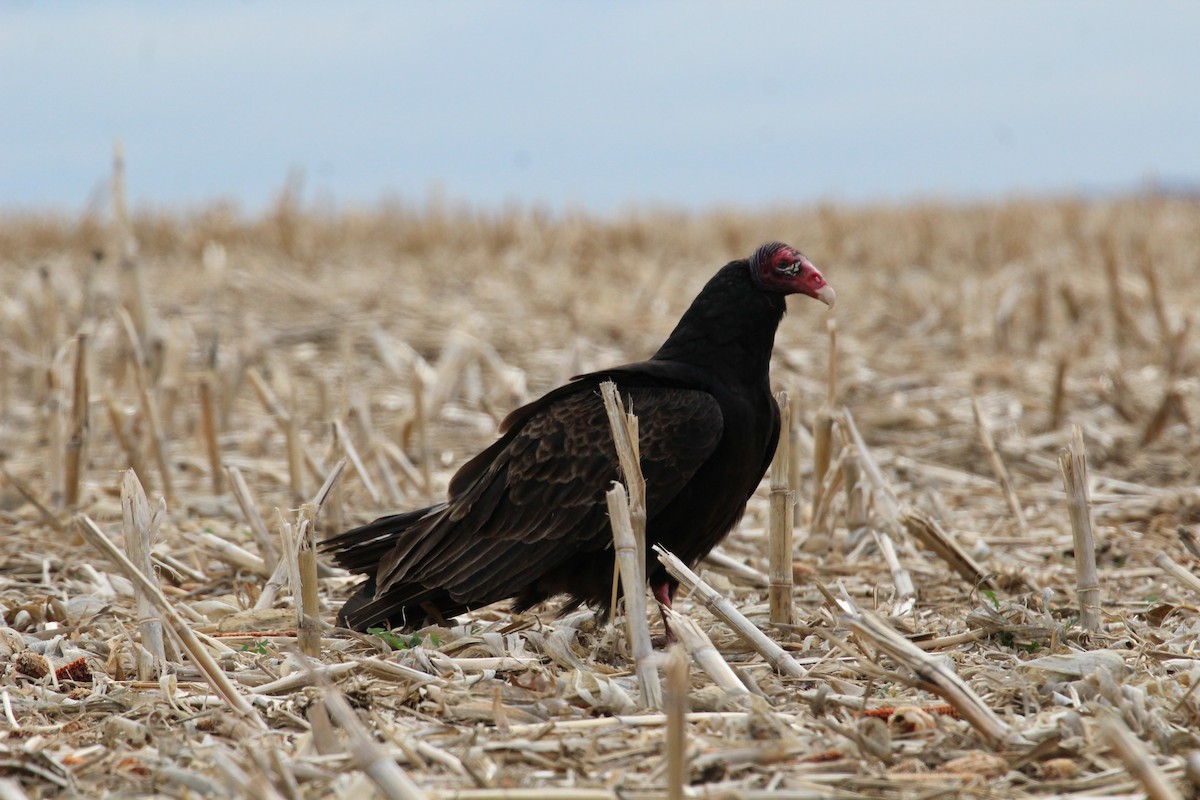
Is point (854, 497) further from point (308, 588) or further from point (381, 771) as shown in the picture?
point (381, 771)

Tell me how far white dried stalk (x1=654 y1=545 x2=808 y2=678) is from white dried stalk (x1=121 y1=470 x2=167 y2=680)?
1.24 meters

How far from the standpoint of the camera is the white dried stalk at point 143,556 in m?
3.13

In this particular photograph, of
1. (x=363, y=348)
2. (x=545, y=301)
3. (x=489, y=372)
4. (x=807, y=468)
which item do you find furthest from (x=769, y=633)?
(x=545, y=301)

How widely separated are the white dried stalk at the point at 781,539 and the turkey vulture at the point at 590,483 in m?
0.08

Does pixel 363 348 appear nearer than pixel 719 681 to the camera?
No

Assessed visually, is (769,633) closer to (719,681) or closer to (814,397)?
(719,681)

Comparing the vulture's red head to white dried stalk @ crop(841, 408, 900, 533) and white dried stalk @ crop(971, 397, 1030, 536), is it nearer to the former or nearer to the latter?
white dried stalk @ crop(841, 408, 900, 533)

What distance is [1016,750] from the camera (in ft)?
8.63

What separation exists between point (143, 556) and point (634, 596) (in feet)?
3.97

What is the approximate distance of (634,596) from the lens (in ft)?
9.38

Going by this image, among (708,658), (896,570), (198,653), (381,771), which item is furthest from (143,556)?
(896,570)

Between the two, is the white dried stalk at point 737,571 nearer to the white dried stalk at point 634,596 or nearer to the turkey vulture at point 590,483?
the turkey vulture at point 590,483

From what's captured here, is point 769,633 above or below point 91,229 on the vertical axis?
below

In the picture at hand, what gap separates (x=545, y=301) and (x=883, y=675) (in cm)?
834
